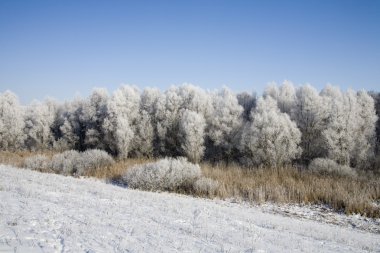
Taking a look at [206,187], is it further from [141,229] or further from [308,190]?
[141,229]

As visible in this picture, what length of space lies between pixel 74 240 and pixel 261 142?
18.1 meters

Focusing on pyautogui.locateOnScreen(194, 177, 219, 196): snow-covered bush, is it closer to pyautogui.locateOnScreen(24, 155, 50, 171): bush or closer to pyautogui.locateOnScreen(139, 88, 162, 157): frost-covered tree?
pyautogui.locateOnScreen(24, 155, 50, 171): bush

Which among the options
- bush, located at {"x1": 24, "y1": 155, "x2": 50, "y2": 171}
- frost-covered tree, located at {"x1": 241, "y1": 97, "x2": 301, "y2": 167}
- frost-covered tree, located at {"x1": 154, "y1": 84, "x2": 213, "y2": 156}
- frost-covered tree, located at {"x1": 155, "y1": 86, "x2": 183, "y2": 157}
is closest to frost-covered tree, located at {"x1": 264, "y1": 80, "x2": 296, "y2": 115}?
frost-covered tree, located at {"x1": 241, "y1": 97, "x2": 301, "y2": 167}

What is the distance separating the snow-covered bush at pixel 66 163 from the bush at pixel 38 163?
39 cm

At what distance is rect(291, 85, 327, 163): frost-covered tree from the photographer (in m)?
23.4

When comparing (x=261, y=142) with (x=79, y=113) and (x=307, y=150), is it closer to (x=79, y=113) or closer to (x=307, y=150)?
(x=307, y=150)

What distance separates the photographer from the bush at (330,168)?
61.6 feet

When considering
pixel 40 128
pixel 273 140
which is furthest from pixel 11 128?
pixel 273 140

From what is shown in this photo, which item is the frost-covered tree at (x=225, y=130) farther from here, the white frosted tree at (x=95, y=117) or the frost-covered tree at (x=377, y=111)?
the frost-covered tree at (x=377, y=111)

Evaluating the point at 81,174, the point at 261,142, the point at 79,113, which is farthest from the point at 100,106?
the point at 261,142

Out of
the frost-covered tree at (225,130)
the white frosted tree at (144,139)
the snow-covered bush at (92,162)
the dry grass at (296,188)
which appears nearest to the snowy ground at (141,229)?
the dry grass at (296,188)

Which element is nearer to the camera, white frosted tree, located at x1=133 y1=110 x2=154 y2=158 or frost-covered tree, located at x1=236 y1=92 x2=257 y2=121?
white frosted tree, located at x1=133 y1=110 x2=154 y2=158

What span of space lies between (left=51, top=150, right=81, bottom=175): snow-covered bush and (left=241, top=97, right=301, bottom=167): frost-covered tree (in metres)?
10.3

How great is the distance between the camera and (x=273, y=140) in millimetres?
22312
